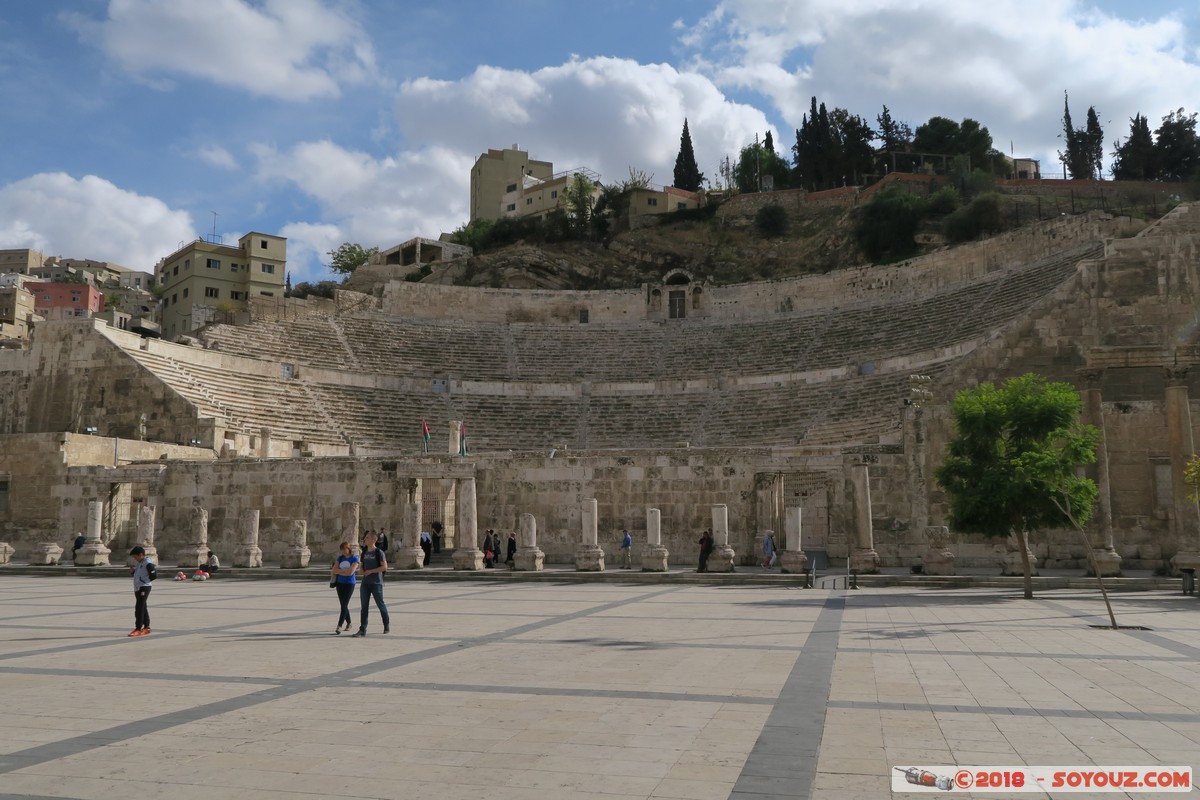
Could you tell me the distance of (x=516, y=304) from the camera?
52688 millimetres

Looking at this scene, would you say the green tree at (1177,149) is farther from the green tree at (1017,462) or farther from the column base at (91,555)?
the column base at (91,555)

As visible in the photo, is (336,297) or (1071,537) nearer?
(1071,537)

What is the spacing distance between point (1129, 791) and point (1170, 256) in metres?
25.8

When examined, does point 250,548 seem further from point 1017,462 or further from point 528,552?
point 1017,462

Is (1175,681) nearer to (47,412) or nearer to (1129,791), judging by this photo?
(1129,791)

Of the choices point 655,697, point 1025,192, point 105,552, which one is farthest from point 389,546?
point 1025,192

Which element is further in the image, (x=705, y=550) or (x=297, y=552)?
(x=297, y=552)

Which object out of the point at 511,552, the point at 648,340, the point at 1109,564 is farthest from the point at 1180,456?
the point at 648,340

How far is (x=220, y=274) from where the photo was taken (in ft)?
227

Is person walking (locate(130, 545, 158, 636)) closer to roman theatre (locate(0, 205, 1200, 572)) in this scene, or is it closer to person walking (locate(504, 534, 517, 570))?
roman theatre (locate(0, 205, 1200, 572))

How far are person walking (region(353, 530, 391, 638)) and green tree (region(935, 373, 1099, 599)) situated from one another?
39.1ft

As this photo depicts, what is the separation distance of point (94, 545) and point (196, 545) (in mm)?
2946

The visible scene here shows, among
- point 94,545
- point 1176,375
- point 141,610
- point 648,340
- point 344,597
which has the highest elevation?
point 648,340

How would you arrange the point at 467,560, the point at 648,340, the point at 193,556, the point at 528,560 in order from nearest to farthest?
1. the point at 528,560
2. the point at 467,560
3. the point at 193,556
4. the point at 648,340
